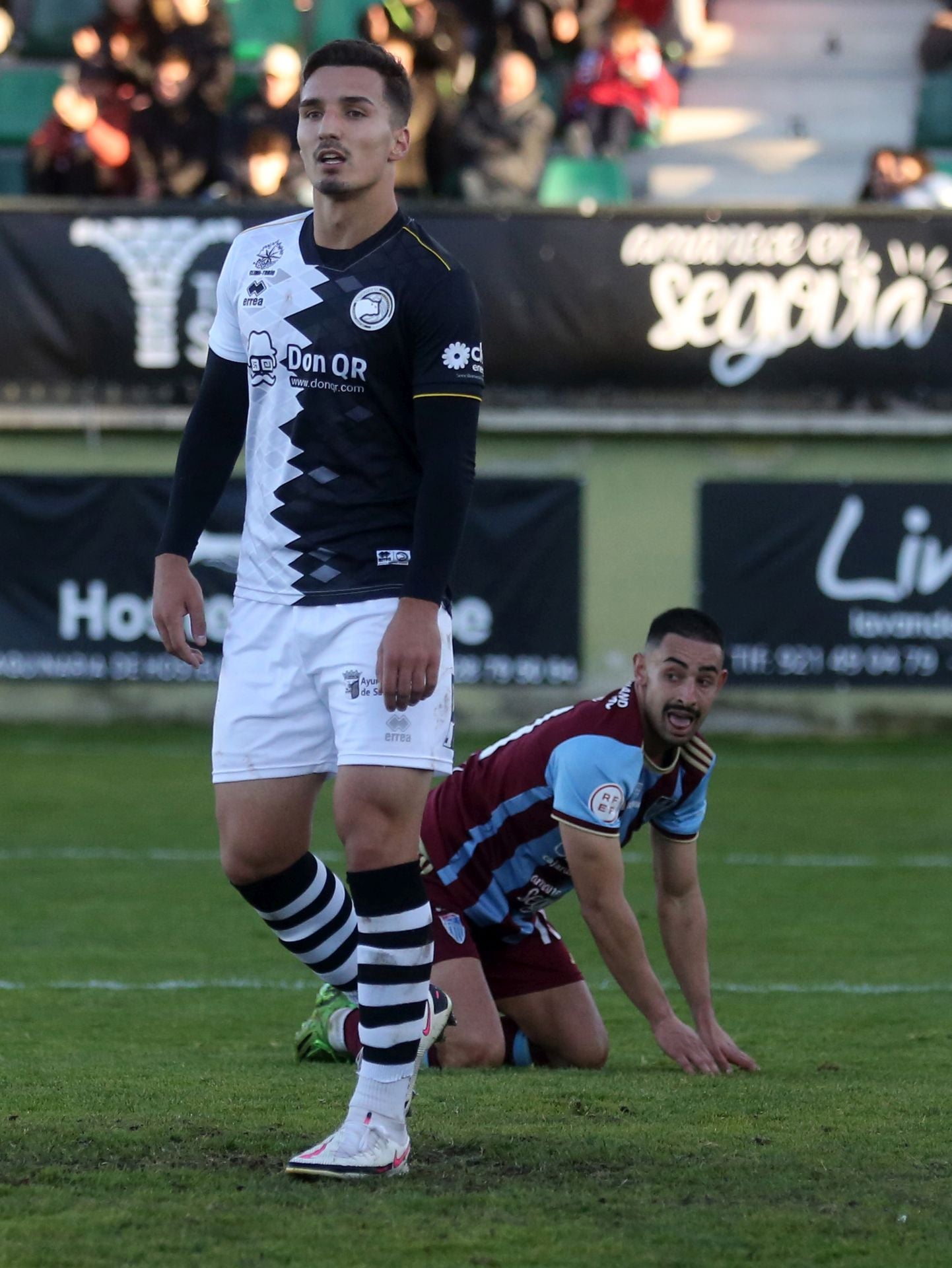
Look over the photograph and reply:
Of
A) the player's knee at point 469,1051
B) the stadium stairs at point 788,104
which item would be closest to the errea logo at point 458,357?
the player's knee at point 469,1051

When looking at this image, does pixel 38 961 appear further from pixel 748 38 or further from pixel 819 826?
pixel 748 38

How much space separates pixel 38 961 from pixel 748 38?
45.9ft

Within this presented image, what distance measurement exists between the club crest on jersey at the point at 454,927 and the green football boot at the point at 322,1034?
0.45m

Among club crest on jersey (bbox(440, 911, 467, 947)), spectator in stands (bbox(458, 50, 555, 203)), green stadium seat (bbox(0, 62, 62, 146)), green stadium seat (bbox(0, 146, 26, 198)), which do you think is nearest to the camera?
club crest on jersey (bbox(440, 911, 467, 947))

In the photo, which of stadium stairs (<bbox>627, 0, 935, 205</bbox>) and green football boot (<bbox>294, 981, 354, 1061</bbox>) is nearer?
green football boot (<bbox>294, 981, 354, 1061</bbox>)

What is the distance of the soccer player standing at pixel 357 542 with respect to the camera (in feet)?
12.1

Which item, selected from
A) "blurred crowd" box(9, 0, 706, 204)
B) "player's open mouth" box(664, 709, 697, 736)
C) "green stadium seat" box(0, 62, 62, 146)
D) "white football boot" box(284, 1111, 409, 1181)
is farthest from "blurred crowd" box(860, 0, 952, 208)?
"white football boot" box(284, 1111, 409, 1181)

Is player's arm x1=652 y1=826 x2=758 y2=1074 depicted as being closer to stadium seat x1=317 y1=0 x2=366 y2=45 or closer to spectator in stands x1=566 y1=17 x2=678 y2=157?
spectator in stands x1=566 y1=17 x2=678 y2=157

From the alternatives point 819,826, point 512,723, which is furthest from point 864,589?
point 819,826

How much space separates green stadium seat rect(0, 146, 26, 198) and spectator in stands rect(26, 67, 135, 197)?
71 centimetres

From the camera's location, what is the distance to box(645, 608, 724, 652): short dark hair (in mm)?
5098

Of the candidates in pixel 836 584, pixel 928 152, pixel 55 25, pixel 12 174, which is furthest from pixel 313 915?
pixel 55 25

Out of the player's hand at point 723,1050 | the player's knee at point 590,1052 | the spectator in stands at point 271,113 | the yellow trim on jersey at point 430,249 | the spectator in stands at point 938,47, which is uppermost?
the spectator in stands at point 938,47

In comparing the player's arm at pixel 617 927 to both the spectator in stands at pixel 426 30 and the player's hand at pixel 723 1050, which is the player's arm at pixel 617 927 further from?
the spectator in stands at pixel 426 30
